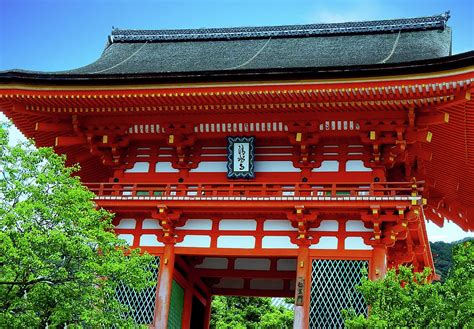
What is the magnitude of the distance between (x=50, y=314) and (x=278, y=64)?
892 centimetres

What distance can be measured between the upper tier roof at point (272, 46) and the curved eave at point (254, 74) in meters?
1.47

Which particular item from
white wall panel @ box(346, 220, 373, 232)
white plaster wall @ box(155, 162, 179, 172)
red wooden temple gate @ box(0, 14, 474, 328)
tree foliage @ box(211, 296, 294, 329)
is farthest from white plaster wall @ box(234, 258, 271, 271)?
tree foliage @ box(211, 296, 294, 329)

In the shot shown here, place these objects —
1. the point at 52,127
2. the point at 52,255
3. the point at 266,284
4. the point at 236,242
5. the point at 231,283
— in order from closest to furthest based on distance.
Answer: the point at 52,255 → the point at 236,242 → the point at 52,127 → the point at 266,284 → the point at 231,283

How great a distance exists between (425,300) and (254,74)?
665 centimetres

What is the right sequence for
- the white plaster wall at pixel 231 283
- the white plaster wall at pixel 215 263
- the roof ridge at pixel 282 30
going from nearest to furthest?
the white plaster wall at pixel 215 263 → the roof ridge at pixel 282 30 → the white plaster wall at pixel 231 283

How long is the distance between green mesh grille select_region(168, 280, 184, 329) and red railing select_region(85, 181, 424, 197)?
2.33 m

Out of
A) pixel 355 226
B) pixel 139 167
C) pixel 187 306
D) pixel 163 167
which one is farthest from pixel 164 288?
pixel 355 226

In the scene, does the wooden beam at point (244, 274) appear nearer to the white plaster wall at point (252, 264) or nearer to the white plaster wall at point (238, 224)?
the white plaster wall at point (252, 264)

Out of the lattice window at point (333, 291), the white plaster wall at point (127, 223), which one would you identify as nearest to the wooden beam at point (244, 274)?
the white plaster wall at point (127, 223)

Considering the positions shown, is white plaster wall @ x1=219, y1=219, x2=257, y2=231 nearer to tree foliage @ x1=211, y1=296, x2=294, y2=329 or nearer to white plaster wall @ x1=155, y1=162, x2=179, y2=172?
white plaster wall @ x1=155, y1=162, x2=179, y2=172

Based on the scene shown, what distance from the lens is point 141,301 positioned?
16359 mm

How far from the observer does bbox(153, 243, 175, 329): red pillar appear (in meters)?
15.9

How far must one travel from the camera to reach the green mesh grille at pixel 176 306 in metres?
17.0

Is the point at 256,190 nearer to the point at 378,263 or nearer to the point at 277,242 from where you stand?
the point at 277,242
